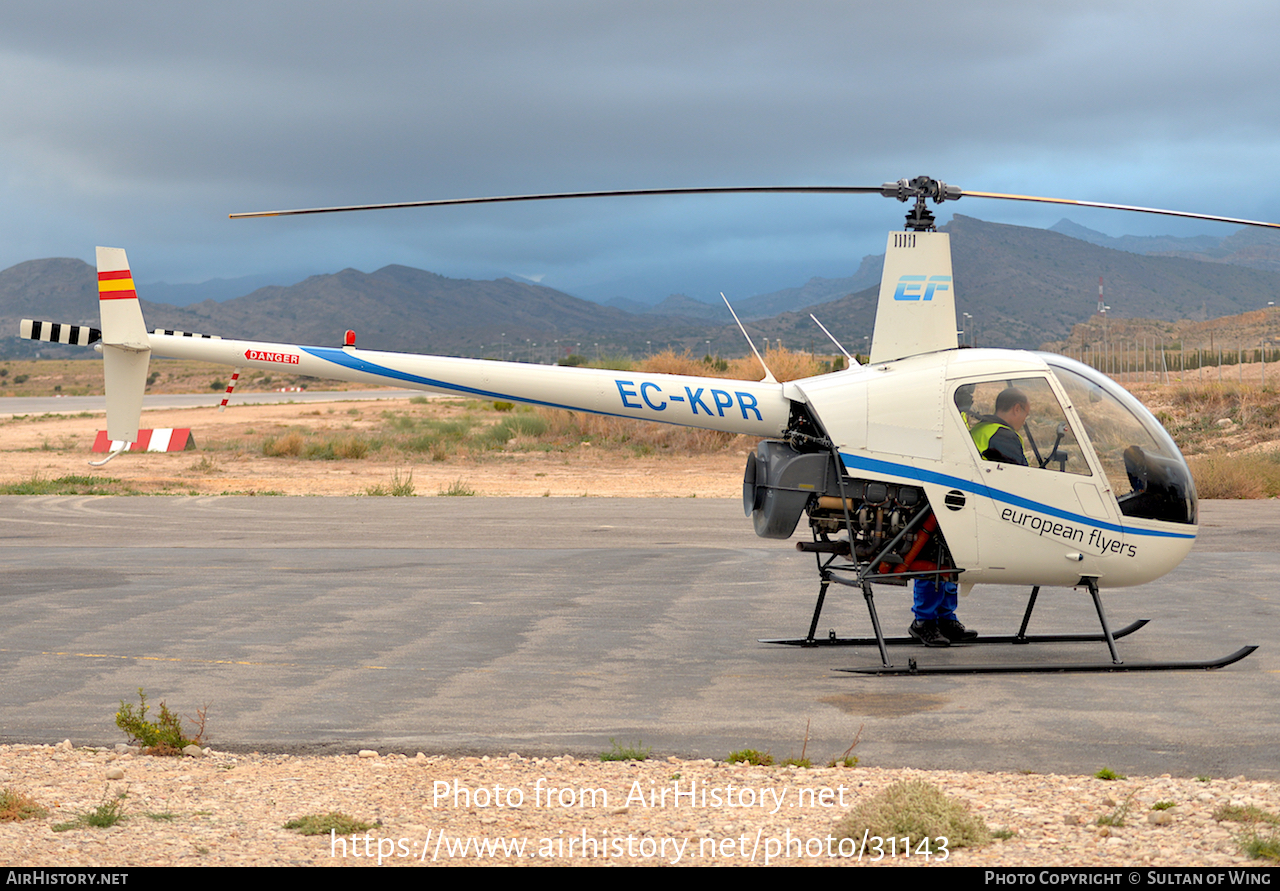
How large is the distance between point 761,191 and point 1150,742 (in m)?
4.78

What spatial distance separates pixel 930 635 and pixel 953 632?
0.81 ft

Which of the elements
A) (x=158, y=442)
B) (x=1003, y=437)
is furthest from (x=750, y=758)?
(x=158, y=442)

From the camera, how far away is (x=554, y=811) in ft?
18.3

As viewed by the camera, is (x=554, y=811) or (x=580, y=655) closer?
(x=554, y=811)

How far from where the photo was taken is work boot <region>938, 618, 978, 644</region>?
9.85 meters

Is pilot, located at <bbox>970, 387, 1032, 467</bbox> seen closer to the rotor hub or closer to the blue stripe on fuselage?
the blue stripe on fuselage

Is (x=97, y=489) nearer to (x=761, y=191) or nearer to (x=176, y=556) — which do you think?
(x=176, y=556)

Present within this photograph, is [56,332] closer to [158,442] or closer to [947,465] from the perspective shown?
[947,465]

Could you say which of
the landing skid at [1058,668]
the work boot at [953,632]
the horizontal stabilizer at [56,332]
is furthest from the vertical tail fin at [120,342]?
the work boot at [953,632]

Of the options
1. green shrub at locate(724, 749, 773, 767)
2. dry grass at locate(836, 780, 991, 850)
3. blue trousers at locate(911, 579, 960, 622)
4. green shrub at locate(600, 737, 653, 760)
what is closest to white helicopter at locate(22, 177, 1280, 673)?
blue trousers at locate(911, 579, 960, 622)

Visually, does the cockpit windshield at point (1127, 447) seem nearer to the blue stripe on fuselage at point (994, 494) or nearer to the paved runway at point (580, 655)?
the blue stripe on fuselage at point (994, 494)

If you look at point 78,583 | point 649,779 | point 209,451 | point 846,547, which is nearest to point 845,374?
point 846,547

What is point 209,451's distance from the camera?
36062mm

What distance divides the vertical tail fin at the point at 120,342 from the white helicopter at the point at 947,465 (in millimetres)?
3573
